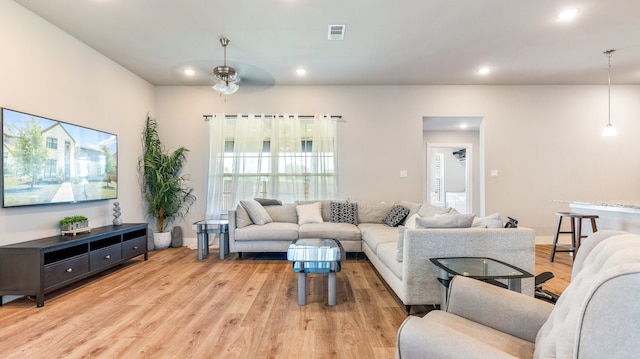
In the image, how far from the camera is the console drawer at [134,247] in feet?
12.1

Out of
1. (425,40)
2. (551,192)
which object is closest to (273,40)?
(425,40)

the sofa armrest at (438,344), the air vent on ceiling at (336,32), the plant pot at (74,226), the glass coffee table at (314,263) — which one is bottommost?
the glass coffee table at (314,263)

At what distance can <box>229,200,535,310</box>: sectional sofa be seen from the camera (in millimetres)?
2326

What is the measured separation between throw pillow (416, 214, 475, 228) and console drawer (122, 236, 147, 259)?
11.5 ft

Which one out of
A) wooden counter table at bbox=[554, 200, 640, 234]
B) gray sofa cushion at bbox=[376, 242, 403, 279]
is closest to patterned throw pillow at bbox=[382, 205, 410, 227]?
gray sofa cushion at bbox=[376, 242, 403, 279]

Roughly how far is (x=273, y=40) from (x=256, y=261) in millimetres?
2873

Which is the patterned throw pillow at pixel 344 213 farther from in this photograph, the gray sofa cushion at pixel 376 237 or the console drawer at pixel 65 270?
the console drawer at pixel 65 270

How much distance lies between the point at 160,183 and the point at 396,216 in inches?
149

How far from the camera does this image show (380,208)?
15.5 feet

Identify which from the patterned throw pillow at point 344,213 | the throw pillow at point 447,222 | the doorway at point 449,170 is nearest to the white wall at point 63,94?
the patterned throw pillow at point 344,213

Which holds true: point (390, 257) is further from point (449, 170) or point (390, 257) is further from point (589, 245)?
point (449, 170)

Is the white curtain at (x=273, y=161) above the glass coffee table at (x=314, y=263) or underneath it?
above

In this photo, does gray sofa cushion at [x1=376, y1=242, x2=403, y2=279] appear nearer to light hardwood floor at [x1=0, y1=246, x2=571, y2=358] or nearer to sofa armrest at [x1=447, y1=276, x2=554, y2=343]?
light hardwood floor at [x1=0, y1=246, x2=571, y2=358]

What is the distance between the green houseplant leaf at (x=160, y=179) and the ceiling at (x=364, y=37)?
106 cm
